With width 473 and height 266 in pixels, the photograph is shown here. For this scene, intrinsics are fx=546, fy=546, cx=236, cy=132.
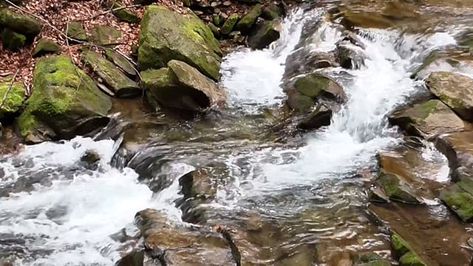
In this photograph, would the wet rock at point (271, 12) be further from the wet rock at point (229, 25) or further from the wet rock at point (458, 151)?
the wet rock at point (458, 151)

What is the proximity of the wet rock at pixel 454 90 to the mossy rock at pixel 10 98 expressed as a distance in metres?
6.48

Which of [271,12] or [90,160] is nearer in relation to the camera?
[90,160]

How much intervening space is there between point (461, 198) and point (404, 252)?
4.59 ft

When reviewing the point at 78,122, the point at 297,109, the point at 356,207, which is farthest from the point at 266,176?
A: the point at 78,122

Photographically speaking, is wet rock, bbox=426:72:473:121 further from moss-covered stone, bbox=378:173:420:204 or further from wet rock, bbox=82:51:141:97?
wet rock, bbox=82:51:141:97

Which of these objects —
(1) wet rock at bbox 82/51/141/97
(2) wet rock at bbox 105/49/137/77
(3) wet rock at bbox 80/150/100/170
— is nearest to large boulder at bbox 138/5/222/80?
(2) wet rock at bbox 105/49/137/77

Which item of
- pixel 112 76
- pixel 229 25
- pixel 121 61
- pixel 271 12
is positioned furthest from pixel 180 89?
pixel 271 12

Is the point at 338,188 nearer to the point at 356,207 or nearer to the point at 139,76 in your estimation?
the point at 356,207

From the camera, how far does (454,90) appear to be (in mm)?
8398

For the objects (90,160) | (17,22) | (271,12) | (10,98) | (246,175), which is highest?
(271,12)

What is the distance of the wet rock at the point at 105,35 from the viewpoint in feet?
32.8

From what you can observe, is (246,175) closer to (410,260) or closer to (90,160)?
(90,160)

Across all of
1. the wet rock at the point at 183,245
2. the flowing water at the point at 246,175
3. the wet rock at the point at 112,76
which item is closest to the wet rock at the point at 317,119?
the flowing water at the point at 246,175

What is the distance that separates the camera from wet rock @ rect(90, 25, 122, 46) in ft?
32.8
